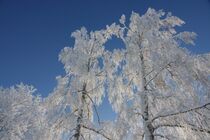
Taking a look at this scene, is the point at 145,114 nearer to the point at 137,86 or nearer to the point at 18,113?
the point at 137,86

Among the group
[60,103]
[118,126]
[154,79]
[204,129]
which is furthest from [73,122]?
[204,129]

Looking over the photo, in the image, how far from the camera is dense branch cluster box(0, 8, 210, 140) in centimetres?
745

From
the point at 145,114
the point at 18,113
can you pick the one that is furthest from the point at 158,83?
the point at 18,113

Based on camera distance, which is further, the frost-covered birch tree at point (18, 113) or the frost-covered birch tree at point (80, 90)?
the frost-covered birch tree at point (18, 113)

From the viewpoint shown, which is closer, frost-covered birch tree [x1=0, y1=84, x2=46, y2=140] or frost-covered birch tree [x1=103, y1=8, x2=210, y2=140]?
frost-covered birch tree [x1=103, y1=8, x2=210, y2=140]

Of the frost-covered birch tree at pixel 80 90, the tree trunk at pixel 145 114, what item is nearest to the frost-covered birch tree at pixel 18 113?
the frost-covered birch tree at pixel 80 90

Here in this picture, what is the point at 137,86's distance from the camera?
992 cm

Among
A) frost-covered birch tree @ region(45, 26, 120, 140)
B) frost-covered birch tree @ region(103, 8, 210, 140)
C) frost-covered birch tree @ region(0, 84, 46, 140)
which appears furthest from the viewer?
frost-covered birch tree @ region(0, 84, 46, 140)

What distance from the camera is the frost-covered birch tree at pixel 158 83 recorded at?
7.13 m

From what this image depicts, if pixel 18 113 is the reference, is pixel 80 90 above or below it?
below

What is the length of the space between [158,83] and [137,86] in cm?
127

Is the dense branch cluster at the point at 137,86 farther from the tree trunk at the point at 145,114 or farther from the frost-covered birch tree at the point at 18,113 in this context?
the frost-covered birch tree at the point at 18,113

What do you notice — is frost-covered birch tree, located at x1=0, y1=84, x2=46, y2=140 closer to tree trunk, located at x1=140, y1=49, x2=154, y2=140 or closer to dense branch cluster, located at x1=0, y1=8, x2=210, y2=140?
dense branch cluster, located at x1=0, y1=8, x2=210, y2=140

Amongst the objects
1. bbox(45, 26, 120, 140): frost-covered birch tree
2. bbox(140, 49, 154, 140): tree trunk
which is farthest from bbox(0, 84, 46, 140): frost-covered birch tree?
bbox(140, 49, 154, 140): tree trunk
